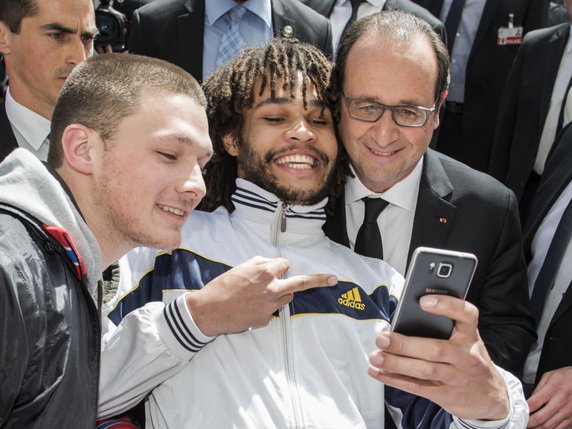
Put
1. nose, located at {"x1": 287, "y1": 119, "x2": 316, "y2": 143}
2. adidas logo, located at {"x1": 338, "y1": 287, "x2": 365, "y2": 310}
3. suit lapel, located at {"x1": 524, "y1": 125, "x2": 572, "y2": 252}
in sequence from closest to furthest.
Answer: adidas logo, located at {"x1": 338, "y1": 287, "x2": 365, "y2": 310}
nose, located at {"x1": 287, "y1": 119, "x2": 316, "y2": 143}
suit lapel, located at {"x1": 524, "y1": 125, "x2": 572, "y2": 252}

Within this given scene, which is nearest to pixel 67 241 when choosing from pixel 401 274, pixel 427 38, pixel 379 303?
pixel 379 303

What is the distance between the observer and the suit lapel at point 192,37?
13.0ft

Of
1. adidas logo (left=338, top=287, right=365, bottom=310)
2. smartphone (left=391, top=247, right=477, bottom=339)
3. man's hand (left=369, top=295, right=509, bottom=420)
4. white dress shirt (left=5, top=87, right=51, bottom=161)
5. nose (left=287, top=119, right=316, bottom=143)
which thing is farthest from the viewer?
white dress shirt (left=5, top=87, right=51, bottom=161)

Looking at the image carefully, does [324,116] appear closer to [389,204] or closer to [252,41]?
[389,204]

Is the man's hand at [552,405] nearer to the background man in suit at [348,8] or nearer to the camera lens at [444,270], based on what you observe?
the camera lens at [444,270]

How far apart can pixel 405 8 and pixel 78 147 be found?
2753 millimetres

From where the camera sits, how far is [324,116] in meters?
2.87

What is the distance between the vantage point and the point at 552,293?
10.6ft

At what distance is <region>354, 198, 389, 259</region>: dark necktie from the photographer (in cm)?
295

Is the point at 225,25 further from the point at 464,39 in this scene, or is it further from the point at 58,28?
the point at 464,39

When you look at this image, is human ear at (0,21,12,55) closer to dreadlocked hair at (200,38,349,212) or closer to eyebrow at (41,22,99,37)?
eyebrow at (41,22,99,37)

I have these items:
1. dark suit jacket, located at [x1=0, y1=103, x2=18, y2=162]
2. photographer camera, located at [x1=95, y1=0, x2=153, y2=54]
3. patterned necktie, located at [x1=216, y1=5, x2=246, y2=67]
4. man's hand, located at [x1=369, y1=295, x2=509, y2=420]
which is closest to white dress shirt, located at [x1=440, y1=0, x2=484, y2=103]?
patterned necktie, located at [x1=216, y1=5, x2=246, y2=67]

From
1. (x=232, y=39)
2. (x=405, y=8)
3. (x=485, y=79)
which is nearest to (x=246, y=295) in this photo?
(x=232, y=39)

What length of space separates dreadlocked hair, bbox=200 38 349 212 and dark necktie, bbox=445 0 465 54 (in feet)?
6.91
